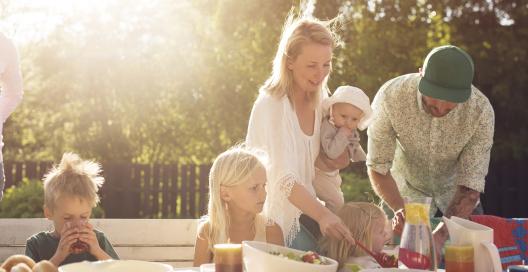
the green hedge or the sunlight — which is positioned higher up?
the sunlight

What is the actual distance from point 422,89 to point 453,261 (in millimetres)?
1305

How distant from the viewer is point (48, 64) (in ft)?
53.1

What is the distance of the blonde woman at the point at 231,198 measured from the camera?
12.2 feet

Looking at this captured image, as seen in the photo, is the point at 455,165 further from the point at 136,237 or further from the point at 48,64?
the point at 48,64

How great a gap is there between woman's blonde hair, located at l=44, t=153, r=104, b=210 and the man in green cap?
1560 millimetres

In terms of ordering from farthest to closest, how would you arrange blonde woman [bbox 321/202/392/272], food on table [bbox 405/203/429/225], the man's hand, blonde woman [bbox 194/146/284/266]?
the man's hand → blonde woman [bbox 194/146/284/266] → blonde woman [bbox 321/202/392/272] → food on table [bbox 405/203/429/225]

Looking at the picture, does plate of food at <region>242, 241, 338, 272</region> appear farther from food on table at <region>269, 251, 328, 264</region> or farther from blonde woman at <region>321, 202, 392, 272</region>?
blonde woman at <region>321, 202, 392, 272</region>

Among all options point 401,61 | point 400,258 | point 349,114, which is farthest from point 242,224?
point 401,61

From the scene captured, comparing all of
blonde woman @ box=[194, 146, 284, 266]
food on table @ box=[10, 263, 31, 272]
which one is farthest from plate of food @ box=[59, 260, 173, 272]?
blonde woman @ box=[194, 146, 284, 266]

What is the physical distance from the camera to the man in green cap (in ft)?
14.6

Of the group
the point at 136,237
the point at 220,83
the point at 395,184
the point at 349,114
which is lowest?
the point at 136,237

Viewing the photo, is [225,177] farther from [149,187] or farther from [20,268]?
[149,187]

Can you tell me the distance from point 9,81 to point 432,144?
231 centimetres

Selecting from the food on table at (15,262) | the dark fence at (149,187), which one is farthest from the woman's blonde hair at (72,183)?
the dark fence at (149,187)
